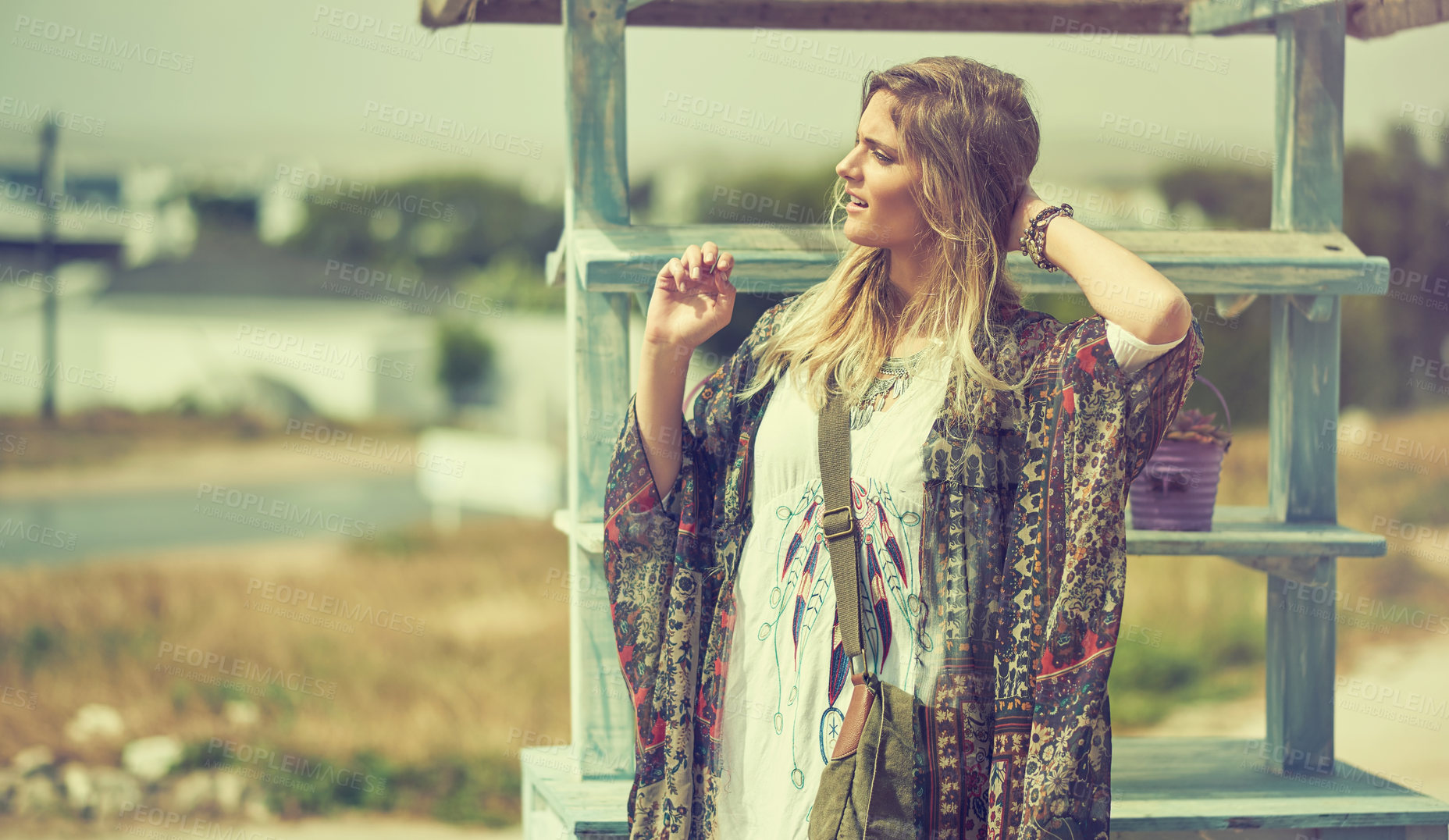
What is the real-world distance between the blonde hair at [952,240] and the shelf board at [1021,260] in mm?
436

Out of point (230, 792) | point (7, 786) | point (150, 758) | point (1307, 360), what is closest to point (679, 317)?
point (1307, 360)

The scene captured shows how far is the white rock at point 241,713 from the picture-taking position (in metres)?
7.35

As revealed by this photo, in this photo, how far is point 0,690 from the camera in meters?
7.63

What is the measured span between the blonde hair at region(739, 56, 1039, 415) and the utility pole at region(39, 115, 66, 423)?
41.8ft

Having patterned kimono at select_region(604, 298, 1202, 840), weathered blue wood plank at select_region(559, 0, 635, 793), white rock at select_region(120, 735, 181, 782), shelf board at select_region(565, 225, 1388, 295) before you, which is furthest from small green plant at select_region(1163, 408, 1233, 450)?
white rock at select_region(120, 735, 181, 782)

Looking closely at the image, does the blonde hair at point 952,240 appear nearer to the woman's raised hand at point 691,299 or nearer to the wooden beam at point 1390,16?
the woman's raised hand at point 691,299

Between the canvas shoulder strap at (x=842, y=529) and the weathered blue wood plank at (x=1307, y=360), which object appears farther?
the weathered blue wood plank at (x=1307, y=360)

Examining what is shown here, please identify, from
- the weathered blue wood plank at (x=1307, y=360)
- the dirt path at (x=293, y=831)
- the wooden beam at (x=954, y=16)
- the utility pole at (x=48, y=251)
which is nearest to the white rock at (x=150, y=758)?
the dirt path at (x=293, y=831)

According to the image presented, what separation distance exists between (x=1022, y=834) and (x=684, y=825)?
2.02 feet

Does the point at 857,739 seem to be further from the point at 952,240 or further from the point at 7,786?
the point at 7,786

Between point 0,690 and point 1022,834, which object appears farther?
point 0,690

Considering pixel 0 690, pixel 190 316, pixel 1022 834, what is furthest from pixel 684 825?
pixel 190 316

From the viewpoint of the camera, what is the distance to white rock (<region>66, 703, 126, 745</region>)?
22.3 feet

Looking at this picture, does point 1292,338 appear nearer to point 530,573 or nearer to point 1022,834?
point 1022,834
